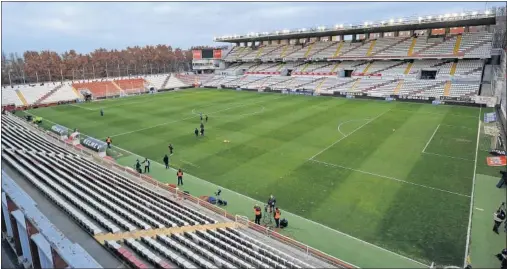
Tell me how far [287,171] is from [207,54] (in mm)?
63097

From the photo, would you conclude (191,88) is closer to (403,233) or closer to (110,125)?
(110,125)

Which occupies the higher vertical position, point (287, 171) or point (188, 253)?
point (188, 253)

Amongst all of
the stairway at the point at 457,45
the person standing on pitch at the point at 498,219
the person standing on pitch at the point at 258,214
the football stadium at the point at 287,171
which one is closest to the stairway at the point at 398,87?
the football stadium at the point at 287,171

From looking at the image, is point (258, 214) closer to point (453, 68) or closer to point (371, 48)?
point (453, 68)

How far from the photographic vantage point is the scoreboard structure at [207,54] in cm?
7644

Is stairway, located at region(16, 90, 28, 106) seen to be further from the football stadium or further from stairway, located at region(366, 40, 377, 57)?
stairway, located at region(366, 40, 377, 57)

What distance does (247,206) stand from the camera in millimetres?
15258

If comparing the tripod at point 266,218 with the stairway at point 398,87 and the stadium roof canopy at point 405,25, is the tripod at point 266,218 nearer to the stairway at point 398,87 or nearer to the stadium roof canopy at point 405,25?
the stairway at point 398,87

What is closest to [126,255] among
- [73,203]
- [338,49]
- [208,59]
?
[73,203]

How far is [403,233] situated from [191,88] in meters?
58.6

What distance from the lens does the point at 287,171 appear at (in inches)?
750

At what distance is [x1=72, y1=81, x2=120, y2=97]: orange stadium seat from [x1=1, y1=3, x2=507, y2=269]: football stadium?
4.93m

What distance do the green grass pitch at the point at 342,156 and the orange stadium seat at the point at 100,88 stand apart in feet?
55.9

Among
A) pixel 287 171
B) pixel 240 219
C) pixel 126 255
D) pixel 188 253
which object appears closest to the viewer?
pixel 126 255
